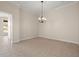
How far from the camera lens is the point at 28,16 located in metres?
7.07

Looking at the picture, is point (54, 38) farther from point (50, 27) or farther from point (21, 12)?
point (21, 12)

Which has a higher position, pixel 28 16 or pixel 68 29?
pixel 28 16

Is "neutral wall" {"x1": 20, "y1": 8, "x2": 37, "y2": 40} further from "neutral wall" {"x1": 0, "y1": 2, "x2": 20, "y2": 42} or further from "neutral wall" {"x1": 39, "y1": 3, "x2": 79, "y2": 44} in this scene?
"neutral wall" {"x1": 39, "y1": 3, "x2": 79, "y2": 44}

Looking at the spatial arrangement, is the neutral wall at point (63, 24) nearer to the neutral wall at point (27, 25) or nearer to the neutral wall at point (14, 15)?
the neutral wall at point (27, 25)

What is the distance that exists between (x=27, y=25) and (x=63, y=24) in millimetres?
2930

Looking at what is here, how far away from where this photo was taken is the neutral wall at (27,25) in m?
6.39

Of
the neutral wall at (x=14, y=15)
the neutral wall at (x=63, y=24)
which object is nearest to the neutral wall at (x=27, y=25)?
the neutral wall at (x=14, y=15)

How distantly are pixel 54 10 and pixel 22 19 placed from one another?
2.76m

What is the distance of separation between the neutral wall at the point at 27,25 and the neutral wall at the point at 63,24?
105 centimetres

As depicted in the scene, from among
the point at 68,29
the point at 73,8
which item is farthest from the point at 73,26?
the point at 73,8

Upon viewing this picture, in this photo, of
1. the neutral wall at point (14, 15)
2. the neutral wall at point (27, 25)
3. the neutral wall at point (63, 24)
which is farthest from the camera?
the neutral wall at point (27, 25)

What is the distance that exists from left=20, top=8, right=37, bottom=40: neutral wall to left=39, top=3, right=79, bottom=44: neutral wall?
3.44ft

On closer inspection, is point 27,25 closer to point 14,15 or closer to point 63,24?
point 14,15

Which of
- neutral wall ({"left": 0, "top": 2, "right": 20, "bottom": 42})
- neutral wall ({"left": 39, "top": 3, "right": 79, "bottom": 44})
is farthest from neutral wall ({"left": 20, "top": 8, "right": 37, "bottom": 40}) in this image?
neutral wall ({"left": 39, "top": 3, "right": 79, "bottom": 44})
